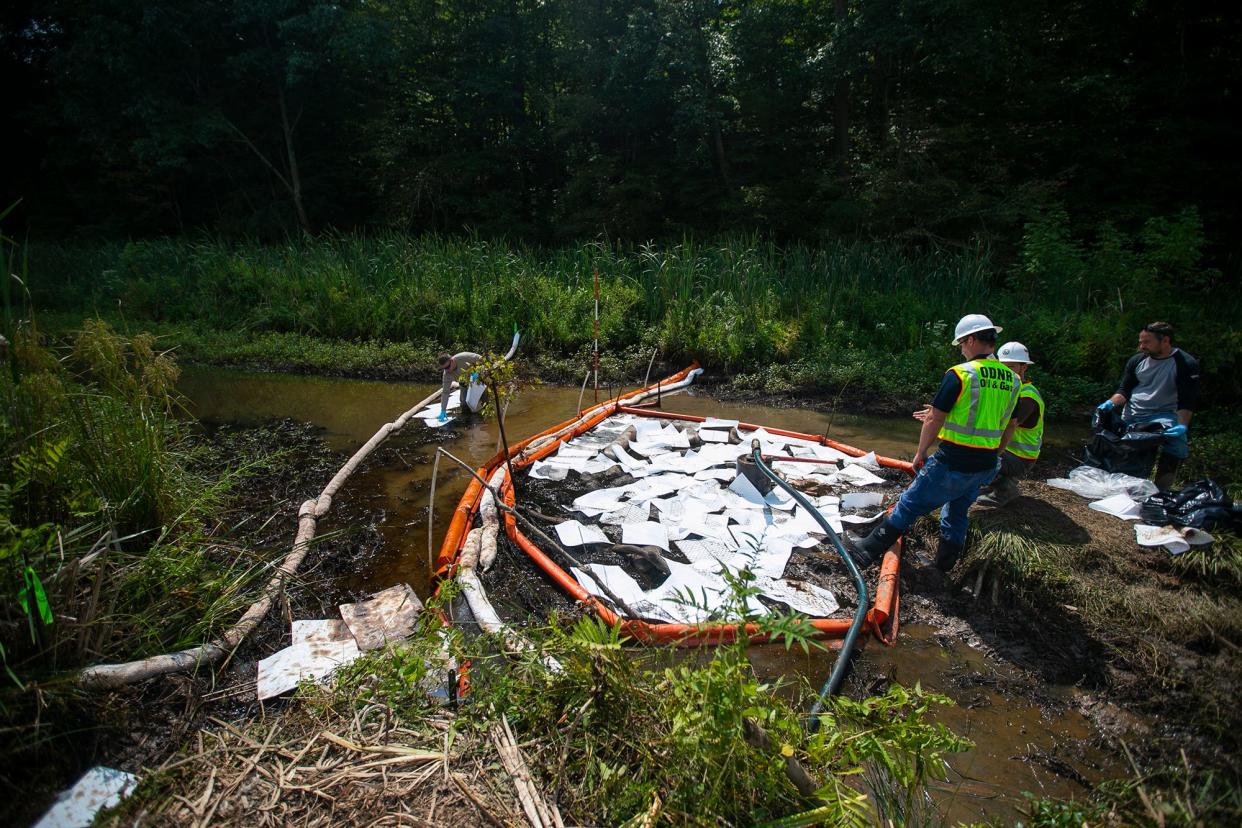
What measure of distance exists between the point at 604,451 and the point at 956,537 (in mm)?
2716

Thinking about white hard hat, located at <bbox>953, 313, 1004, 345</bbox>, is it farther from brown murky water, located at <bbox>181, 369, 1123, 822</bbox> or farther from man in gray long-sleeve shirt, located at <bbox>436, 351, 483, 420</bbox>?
man in gray long-sleeve shirt, located at <bbox>436, 351, 483, 420</bbox>

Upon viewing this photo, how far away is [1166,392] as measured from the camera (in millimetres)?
4414

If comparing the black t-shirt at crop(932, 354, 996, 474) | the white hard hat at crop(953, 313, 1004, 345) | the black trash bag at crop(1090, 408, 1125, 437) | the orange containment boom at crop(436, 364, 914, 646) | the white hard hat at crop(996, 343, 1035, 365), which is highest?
the white hard hat at crop(953, 313, 1004, 345)

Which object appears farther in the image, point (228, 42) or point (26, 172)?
point (26, 172)

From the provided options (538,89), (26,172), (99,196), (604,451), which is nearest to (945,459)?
(604,451)

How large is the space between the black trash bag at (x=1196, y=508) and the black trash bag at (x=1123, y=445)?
23.9 inches

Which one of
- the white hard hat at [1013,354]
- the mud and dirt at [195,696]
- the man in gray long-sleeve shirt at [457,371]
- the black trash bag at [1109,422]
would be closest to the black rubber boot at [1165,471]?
the black trash bag at [1109,422]

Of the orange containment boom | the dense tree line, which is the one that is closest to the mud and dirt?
the orange containment boom

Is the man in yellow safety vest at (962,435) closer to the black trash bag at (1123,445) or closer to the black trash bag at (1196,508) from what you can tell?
the black trash bag at (1196,508)

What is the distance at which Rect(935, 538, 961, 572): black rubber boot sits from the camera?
11.8ft

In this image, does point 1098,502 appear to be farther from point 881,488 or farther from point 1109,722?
point 1109,722

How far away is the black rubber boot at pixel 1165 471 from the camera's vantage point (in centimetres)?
443

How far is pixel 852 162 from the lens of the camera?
12.9 meters

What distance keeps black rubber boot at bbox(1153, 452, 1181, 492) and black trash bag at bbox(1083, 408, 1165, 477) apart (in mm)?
113
